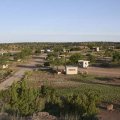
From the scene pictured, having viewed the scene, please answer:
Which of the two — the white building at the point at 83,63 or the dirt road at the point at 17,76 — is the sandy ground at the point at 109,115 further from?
the white building at the point at 83,63

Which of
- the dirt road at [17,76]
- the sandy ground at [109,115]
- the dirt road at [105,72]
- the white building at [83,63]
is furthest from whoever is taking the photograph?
the white building at [83,63]

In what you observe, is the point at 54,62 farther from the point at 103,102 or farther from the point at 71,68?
the point at 103,102

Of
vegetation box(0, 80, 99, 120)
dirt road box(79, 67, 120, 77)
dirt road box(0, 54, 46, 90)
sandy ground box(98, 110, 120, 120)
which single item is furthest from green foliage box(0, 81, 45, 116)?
dirt road box(79, 67, 120, 77)

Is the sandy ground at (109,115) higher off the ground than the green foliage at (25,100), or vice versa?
the green foliage at (25,100)

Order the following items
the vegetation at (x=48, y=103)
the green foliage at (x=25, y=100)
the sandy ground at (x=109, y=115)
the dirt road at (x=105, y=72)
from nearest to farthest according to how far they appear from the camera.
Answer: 1. the green foliage at (x=25, y=100)
2. the vegetation at (x=48, y=103)
3. the sandy ground at (x=109, y=115)
4. the dirt road at (x=105, y=72)

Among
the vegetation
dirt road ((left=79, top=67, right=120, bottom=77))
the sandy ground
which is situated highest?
the vegetation

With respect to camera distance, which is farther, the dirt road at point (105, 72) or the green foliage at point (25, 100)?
the dirt road at point (105, 72)

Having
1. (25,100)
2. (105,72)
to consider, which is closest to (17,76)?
(105,72)

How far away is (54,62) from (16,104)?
185ft

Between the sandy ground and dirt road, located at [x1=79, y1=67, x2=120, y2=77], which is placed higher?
the sandy ground

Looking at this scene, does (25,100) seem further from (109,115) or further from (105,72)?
(105,72)

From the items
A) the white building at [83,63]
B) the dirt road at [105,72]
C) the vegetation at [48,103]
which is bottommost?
the dirt road at [105,72]

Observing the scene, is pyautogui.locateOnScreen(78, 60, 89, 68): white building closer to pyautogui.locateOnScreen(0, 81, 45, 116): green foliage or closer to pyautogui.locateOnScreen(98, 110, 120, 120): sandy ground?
pyautogui.locateOnScreen(98, 110, 120, 120): sandy ground

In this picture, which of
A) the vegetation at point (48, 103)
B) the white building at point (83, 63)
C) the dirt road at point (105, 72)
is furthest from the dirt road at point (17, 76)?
the vegetation at point (48, 103)
